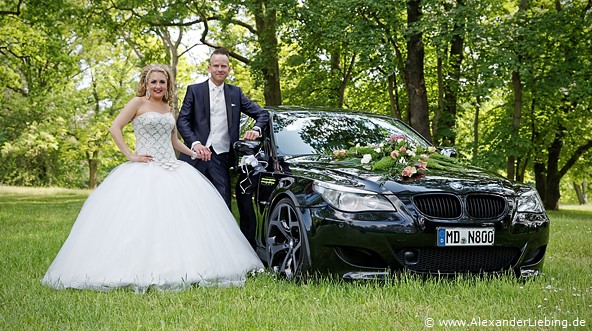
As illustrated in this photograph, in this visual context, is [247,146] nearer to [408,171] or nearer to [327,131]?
[327,131]

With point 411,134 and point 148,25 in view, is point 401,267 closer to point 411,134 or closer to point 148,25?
point 411,134

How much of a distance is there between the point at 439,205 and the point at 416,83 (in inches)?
426

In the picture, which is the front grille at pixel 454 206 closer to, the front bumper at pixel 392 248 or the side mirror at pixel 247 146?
the front bumper at pixel 392 248

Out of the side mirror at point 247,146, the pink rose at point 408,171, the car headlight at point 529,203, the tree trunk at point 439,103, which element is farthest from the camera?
the tree trunk at point 439,103

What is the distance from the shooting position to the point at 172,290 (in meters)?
4.60

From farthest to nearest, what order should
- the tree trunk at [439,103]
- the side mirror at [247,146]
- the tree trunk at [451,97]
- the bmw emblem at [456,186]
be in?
the tree trunk at [451,97] → the tree trunk at [439,103] → the side mirror at [247,146] → the bmw emblem at [456,186]

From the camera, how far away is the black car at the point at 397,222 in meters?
4.36

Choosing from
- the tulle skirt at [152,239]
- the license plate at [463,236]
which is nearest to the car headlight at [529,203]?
the license plate at [463,236]

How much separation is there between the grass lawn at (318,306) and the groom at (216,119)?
4.83ft

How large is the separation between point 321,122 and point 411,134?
38.3 inches

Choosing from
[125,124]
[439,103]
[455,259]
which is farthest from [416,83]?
[455,259]

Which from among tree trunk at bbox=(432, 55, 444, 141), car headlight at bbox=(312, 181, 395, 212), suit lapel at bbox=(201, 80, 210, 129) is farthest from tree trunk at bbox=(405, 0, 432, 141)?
car headlight at bbox=(312, 181, 395, 212)

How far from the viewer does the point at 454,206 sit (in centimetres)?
449

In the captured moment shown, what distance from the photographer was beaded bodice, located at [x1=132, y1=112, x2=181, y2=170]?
5508mm
